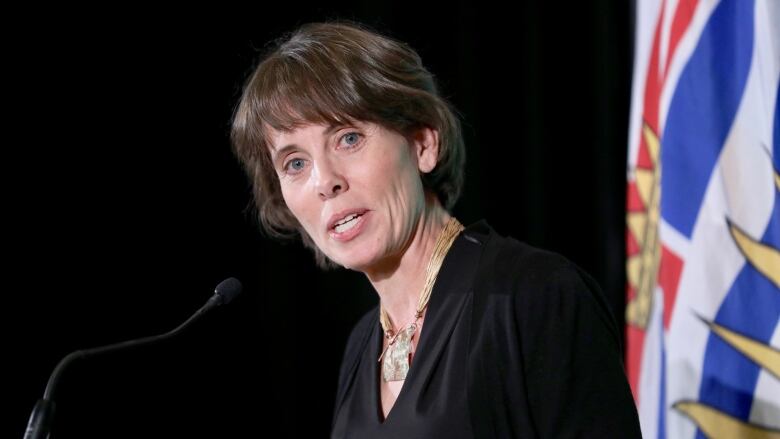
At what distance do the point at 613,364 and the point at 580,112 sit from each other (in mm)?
1529

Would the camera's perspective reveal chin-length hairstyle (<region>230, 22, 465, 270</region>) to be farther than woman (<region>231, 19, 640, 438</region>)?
Yes

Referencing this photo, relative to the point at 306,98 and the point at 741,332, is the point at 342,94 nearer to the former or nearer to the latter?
the point at 306,98

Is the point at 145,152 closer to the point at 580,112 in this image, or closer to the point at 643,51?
the point at 580,112

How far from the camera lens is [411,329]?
166 centimetres

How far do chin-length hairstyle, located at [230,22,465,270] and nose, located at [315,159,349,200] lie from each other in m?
0.08

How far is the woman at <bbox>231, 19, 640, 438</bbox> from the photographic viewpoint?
1.33m

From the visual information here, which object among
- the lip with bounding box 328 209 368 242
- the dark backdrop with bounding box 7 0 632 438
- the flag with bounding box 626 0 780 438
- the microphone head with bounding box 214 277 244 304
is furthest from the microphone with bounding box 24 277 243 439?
the dark backdrop with bounding box 7 0 632 438

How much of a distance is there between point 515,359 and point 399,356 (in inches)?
14.4

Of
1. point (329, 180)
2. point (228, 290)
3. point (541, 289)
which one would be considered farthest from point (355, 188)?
point (541, 289)

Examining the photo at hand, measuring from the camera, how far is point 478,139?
2.85m

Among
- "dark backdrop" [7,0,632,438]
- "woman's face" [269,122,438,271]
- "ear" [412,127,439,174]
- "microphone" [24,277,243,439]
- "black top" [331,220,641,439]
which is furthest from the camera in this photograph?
"dark backdrop" [7,0,632,438]

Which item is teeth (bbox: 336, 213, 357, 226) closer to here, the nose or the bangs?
the nose

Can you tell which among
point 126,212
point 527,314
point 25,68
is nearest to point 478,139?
point 126,212

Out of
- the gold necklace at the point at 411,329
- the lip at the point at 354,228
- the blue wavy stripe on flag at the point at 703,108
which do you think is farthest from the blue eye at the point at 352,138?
the blue wavy stripe on flag at the point at 703,108
